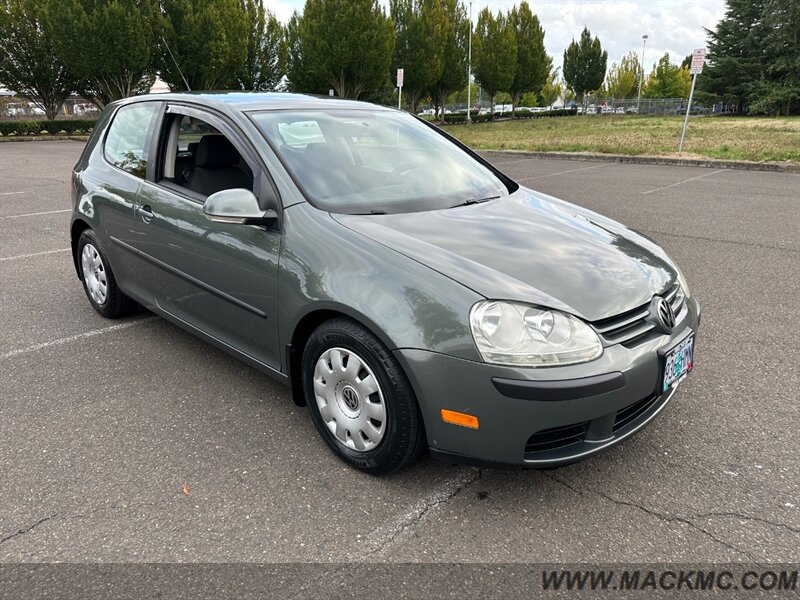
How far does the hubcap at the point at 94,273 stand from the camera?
169 inches

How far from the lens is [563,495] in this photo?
8.21ft

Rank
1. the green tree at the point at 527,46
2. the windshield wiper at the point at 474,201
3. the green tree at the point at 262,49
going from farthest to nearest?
the green tree at the point at 527,46 < the green tree at the point at 262,49 < the windshield wiper at the point at 474,201

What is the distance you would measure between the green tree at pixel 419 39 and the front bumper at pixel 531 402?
130 feet

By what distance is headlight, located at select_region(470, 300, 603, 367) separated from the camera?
2166 millimetres

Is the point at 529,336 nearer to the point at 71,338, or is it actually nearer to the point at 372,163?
the point at 372,163

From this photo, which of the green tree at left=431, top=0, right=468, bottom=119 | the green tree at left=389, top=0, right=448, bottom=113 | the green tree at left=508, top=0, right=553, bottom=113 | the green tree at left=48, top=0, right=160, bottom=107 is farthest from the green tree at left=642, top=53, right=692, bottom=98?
the green tree at left=48, top=0, right=160, bottom=107

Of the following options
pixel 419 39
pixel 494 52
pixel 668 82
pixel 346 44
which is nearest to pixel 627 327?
pixel 346 44

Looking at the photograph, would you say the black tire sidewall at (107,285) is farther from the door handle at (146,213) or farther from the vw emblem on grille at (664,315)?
the vw emblem on grille at (664,315)

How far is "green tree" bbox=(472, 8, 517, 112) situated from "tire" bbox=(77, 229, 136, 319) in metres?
46.8

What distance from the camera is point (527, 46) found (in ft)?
168

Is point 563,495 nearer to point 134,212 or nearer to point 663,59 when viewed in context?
point 134,212

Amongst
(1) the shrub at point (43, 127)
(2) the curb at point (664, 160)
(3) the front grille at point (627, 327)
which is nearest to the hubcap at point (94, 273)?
(3) the front grille at point (627, 327)

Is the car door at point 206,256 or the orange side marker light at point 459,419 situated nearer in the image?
the orange side marker light at point 459,419

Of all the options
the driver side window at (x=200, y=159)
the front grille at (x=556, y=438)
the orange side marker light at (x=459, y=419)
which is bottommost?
the front grille at (x=556, y=438)
